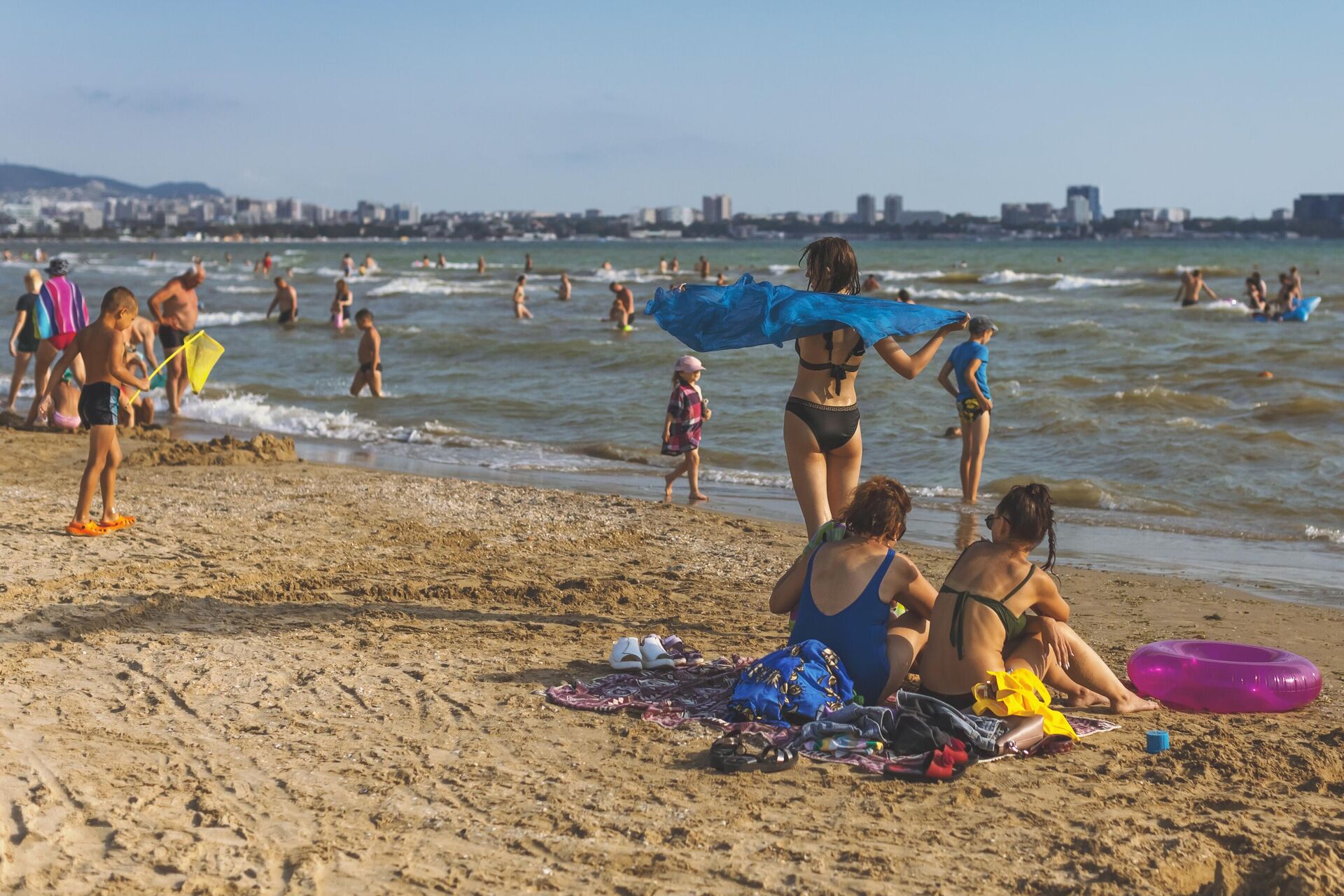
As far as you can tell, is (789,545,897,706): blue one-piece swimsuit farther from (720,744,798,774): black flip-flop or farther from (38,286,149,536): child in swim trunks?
(38,286,149,536): child in swim trunks

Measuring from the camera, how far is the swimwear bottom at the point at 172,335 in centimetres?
1441

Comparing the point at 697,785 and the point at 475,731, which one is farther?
the point at 475,731

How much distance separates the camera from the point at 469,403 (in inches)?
675

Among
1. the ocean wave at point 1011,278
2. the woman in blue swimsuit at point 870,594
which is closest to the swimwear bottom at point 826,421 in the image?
the woman in blue swimsuit at point 870,594

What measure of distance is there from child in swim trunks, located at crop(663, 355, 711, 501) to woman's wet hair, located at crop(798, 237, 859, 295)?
177 inches

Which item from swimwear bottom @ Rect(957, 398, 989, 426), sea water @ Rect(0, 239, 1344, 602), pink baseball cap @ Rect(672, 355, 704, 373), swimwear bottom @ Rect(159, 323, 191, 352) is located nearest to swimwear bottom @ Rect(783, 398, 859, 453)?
sea water @ Rect(0, 239, 1344, 602)

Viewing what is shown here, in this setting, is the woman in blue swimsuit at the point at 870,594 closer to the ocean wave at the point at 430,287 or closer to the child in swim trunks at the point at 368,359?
the child in swim trunks at the point at 368,359

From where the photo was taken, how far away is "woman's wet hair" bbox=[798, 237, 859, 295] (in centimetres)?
569

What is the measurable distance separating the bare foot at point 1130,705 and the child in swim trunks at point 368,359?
41.3 ft

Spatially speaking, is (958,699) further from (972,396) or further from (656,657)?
(972,396)

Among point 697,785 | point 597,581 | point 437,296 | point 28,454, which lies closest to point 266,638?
point 597,581

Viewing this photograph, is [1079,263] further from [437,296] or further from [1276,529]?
[1276,529]

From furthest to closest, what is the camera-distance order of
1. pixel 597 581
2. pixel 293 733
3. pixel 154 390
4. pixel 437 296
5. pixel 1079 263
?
pixel 1079 263, pixel 437 296, pixel 154 390, pixel 597 581, pixel 293 733

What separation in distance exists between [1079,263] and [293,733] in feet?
226
